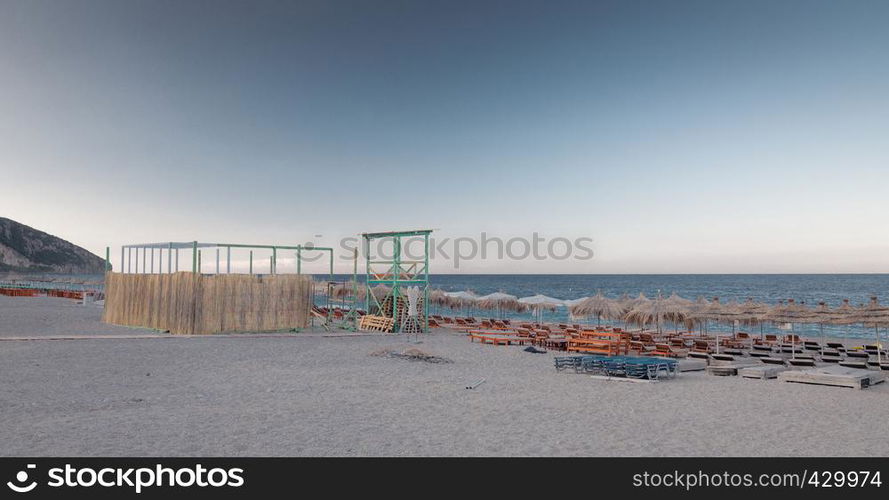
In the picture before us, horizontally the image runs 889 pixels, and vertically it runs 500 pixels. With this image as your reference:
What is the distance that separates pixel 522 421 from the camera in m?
8.47

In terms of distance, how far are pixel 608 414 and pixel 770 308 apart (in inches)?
499

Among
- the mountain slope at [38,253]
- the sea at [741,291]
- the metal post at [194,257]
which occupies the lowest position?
the sea at [741,291]

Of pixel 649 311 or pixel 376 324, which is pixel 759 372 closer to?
pixel 649 311

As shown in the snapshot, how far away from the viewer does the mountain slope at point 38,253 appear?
148m

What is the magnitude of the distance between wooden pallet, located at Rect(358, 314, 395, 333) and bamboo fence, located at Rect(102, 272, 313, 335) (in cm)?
231

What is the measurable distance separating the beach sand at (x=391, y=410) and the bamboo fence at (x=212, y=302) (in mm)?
5625

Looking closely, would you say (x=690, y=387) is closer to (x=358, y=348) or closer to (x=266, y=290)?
(x=358, y=348)

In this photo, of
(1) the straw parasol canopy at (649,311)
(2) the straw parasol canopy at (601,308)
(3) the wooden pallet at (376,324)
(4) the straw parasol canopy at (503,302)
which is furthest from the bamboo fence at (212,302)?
(1) the straw parasol canopy at (649,311)

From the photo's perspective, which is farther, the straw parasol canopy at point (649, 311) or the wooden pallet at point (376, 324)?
the wooden pallet at point (376, 324)

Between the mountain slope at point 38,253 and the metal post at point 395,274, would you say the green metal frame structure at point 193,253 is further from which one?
the mountain slope at point 38,253

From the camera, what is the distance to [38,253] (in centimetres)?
16350

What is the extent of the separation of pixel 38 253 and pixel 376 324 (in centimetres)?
17722

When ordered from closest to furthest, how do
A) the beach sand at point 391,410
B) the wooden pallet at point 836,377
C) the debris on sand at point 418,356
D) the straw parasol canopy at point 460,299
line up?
1. the beach sand at point 391,410
2. the wooden pallet at point 836,377
3. the debris on sand at point 418,356
4. the straw parasol canopy at point 460,299

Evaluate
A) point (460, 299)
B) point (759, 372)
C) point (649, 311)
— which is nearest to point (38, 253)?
point (460, 299)
